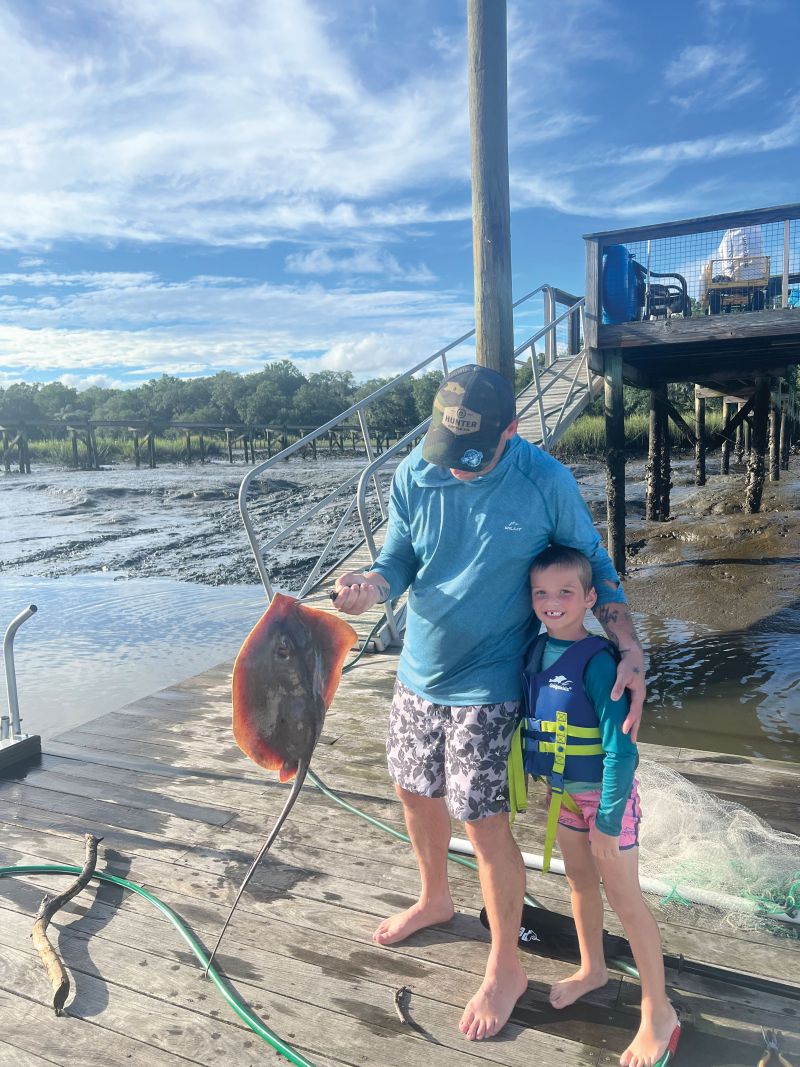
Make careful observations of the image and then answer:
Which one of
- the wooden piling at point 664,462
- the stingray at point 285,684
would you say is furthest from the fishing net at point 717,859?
the wooden piling at point 664,462

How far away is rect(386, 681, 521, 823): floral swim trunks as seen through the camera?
2096 mm

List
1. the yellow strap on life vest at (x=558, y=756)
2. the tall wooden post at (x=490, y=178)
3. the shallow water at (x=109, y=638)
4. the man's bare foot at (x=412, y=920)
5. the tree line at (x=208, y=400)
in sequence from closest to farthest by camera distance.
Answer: the yellow strap on life vest at (x=558, y=756) → the man's bare foot at (x=412, y=920) → the tall wooden post at (x=490, y=178) → the shallow water at (x=109, y=638) → the tree line at (x=208, y=400)

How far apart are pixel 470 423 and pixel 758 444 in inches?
541

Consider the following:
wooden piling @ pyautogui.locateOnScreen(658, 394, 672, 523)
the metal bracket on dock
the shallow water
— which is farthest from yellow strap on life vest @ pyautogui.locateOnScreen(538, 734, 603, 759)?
wooden piling @ pyautogui.locateOnScreen(658, 394, 672, 523)

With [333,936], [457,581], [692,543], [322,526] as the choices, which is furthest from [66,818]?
[322,526]

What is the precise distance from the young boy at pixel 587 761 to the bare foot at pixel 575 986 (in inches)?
8.2

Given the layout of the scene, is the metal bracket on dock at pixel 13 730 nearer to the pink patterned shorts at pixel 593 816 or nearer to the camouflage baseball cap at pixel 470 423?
the camouflage baseball cap at pixel 470 423

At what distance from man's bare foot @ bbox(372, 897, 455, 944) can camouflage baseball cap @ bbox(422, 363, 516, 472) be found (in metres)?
1.51

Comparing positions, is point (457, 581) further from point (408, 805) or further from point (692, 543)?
point (692, 543)

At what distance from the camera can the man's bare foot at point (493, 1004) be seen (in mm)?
2111

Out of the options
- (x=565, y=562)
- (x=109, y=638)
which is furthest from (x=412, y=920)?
(x=109, y=638)

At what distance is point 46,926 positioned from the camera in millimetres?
2588

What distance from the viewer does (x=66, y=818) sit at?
11.4ft

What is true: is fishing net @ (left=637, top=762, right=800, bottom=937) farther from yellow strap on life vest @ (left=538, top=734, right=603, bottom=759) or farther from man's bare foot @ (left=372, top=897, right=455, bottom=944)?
yellow strap on life vest @ (left=538, top=734, right=603, bottom=759)
